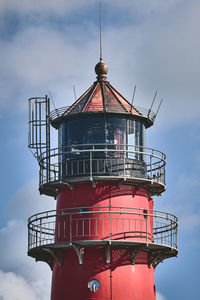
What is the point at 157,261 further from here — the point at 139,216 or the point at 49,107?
the point at 49,107

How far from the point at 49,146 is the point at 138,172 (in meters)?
4.34

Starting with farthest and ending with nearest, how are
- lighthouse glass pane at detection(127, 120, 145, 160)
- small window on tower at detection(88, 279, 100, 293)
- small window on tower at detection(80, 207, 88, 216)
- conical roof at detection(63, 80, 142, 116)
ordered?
conical roof at detection(63, 80, 142, 116), lighthouse glass pane at detection(127, 120, 145, 160), small window on tower at detection(80, 207, 88, 216), small window on tower at detection(88, 279, 100, 293)

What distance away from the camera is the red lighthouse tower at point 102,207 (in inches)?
1257

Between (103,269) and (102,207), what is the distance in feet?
8.39

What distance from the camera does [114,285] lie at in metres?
31.8

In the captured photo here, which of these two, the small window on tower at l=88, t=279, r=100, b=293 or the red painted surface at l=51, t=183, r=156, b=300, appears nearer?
the small window on tower at l=88, t=279, r=100, b=293

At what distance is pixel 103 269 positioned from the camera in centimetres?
3191

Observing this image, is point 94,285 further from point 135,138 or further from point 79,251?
point 135,138

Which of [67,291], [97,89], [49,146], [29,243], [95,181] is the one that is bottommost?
[67,291]

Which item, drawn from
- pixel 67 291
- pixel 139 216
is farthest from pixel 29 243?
pixel 139 216

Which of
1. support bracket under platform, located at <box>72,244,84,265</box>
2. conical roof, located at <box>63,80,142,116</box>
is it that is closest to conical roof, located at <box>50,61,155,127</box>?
conical roof, located at <box>63,80,142,116</box>

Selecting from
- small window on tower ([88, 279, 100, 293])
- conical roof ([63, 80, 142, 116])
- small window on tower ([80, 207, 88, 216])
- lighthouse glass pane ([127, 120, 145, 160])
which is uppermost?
conical roof ([63, 80, 142, 116])

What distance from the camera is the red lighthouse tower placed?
31.9 metres

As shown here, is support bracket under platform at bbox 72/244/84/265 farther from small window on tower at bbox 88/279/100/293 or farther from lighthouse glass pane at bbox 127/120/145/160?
lighthouse glass pane at bbox 127/120/145/160
